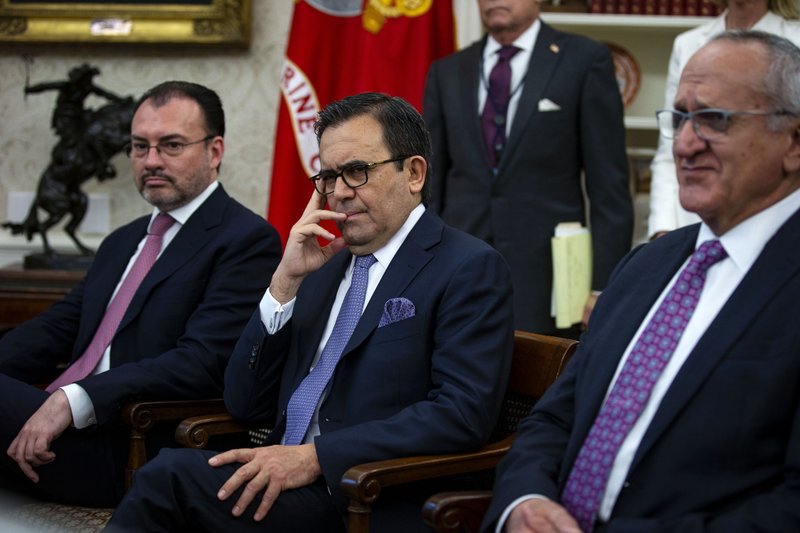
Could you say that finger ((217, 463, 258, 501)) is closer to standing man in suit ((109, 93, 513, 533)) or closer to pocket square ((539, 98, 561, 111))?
standing man in suit ((109, 93, 513, 533))

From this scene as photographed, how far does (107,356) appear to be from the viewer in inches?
122

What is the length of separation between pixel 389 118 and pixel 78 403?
41.1 inches

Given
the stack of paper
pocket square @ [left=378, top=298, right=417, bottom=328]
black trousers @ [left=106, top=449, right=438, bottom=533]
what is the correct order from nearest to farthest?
1. black trousers @ [left=106, top=449, right=438, bottom=533]
2. pocket square @ [left=378, top=298, right=417, bottom=328]
3. the stack of paper

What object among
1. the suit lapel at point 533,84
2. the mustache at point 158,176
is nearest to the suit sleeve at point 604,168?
the suit lapel at point 533,84

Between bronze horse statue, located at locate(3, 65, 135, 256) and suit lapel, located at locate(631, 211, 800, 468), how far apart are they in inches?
126

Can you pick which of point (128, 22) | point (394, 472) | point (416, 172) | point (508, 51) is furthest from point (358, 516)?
point (128, 22)

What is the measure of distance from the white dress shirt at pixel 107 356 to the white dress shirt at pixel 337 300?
0.54 m

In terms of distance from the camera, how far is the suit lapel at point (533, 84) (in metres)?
3.62

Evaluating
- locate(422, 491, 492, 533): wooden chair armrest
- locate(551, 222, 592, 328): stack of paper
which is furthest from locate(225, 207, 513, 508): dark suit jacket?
locate(551, 222, 592, 328): stack of paper

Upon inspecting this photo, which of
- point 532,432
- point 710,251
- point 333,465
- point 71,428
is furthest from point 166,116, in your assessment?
point 710,251

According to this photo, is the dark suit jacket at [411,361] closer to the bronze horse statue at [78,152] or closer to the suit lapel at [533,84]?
the suit lapel at [533,84]

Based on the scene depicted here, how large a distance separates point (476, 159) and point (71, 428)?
5.09 ft

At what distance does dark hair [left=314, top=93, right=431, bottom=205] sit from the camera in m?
2.53

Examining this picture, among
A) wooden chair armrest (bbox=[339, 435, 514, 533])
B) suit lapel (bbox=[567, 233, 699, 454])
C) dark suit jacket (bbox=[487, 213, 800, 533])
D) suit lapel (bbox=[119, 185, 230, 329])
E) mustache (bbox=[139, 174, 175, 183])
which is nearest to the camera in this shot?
dark suit jacket (bbox=[487, 213, 800, 533])
